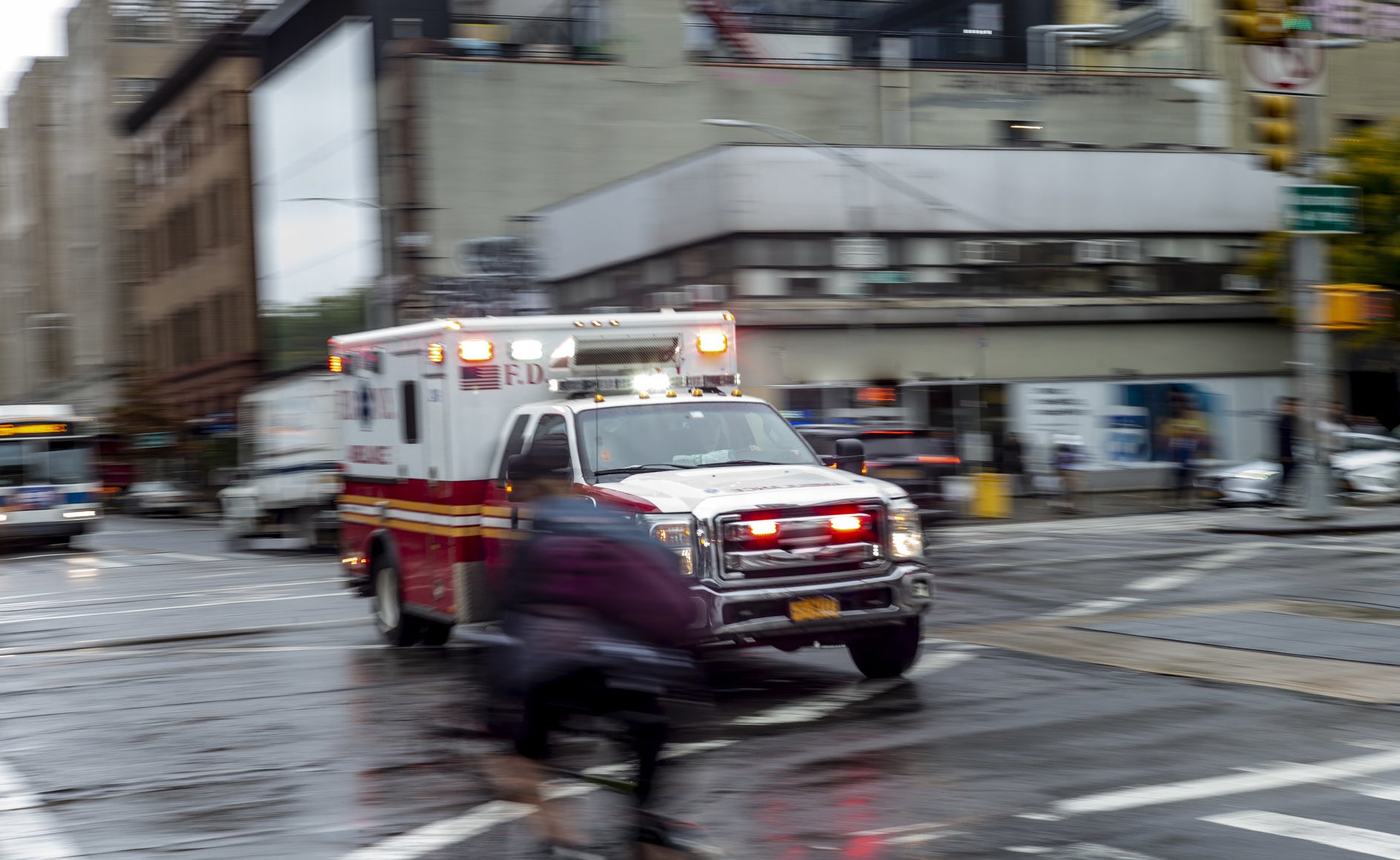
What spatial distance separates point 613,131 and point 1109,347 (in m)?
16.4

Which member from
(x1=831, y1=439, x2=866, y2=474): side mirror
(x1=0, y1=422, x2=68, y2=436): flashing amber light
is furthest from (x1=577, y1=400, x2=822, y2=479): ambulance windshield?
(x1=0, y1=422, x2=68, y2=436): flashing amber light

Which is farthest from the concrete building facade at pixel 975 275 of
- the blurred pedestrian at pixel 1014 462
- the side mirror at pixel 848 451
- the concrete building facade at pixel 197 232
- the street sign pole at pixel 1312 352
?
the concrete building facade at pixel 197 232

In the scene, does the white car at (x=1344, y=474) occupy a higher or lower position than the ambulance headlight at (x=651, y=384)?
lower

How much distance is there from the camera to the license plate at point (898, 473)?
22.8 m

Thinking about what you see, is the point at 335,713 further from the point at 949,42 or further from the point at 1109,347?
the point at 949,42

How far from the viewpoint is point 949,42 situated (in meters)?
57.9

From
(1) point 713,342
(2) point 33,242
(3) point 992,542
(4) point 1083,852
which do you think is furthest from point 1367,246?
(2) point 33,242

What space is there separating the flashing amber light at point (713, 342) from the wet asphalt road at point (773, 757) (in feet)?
8.26

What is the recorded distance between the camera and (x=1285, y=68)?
73.0 ft

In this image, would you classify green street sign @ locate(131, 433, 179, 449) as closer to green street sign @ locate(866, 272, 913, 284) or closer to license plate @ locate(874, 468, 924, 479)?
green street sign @ locate(866, 272, 913, 284)

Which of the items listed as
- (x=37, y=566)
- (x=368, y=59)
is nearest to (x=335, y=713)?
(x=37, y=566)

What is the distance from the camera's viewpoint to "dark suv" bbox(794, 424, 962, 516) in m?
22.9

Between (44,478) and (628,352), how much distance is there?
26.0 m

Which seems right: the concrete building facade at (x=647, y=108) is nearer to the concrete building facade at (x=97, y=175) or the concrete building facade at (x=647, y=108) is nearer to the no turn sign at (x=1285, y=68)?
the no turn sign at (x=1285, y=68)
